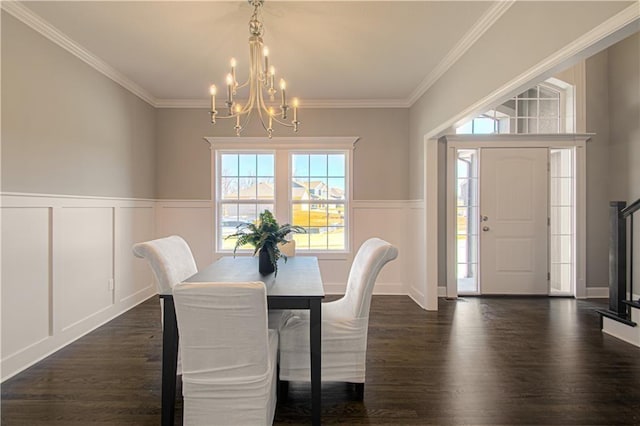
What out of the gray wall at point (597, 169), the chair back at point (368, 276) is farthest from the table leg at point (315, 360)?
A: the gray wall at point (597, 169)

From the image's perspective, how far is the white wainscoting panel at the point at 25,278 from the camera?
228cm

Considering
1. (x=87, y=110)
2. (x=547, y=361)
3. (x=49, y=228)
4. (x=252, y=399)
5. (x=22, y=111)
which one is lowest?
(x=547, y=361)

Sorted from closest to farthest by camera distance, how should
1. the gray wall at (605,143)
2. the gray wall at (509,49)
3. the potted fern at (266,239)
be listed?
the gray wall at (509,49) → the potted fern at (266,239) → the gray wall at (605,143)

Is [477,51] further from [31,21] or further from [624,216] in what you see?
[31,21]

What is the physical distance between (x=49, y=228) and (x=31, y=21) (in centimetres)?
156

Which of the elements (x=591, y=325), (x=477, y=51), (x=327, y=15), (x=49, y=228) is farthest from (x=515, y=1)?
(x=49, y=228)

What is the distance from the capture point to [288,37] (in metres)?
2.75

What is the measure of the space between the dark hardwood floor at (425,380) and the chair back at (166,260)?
2.42 ft

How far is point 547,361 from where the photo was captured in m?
2.57

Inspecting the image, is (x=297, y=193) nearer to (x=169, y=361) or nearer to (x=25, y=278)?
(x=25, y=278)

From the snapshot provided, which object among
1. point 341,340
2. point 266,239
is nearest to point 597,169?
point 341,340

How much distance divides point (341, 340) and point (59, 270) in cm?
243

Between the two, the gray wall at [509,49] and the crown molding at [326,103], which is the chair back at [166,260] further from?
the crown molding at [326,103]

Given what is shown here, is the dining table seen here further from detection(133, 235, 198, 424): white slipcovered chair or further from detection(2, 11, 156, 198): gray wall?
detection(2, 11, 156, 198): gray wall
